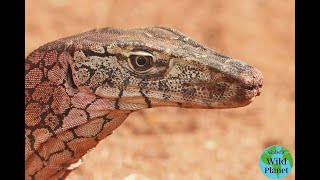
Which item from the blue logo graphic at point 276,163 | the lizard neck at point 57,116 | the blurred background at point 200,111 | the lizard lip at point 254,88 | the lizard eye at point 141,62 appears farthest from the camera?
the blurred background at point 200,111

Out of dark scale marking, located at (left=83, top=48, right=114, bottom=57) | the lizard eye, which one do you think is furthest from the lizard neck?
the lizard eye

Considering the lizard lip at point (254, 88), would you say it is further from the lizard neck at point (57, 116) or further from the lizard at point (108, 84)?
the lizard neck at point (57, 116)

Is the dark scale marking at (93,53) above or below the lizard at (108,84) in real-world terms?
above

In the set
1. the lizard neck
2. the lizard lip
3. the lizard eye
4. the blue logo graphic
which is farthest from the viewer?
the blue logo graphic

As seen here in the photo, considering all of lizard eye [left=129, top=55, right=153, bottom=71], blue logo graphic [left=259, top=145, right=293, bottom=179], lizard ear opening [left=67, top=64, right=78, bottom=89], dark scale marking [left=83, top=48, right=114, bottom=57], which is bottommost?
blue logo graphic [left=259, top=145, right=293, bottom=179]

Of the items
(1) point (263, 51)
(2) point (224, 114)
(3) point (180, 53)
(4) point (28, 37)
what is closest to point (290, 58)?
(1) point (263, 51)

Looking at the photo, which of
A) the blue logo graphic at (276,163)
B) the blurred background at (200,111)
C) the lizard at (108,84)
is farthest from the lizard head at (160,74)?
the blurred background at (200,111)

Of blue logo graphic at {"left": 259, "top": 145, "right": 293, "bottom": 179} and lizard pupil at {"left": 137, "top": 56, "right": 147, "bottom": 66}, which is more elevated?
lizard pupil at {"left": 137, "top": 56, "right": 147, "bottom": 66}

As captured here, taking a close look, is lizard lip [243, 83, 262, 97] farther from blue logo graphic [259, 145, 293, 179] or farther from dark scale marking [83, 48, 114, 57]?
blue logo graphic [259, 145, 293, 179]

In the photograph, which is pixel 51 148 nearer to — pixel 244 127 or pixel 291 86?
pixel 244 127
